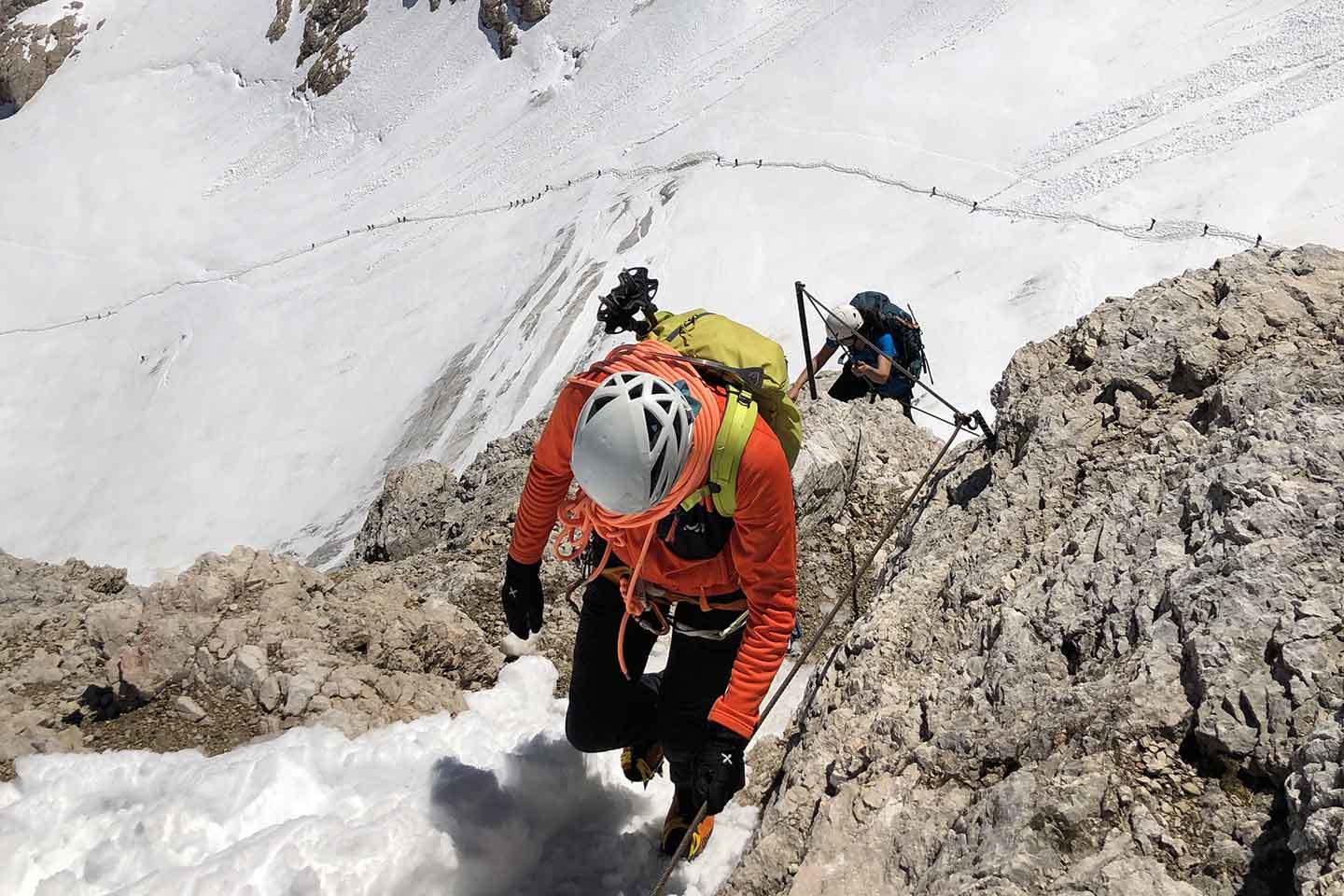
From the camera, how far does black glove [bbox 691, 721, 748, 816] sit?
472cm

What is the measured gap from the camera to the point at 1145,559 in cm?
453

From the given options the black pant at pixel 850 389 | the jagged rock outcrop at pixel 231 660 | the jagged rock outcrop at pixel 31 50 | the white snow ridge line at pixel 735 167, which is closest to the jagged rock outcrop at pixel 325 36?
the jagged rock outcrop at pixel 31 50

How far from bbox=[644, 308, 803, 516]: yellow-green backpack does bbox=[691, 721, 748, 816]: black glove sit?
108 cm

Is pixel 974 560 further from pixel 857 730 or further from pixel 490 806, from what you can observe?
pixel 490 806

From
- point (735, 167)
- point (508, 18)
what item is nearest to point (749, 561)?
point (735, 167)

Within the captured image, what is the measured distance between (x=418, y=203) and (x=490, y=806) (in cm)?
4649

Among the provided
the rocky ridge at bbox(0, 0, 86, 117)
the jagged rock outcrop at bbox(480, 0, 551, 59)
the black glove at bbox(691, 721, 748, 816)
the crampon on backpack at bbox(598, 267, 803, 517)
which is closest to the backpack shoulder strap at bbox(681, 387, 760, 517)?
the crampon on backpack at bbox(598, 267, 803, 517)

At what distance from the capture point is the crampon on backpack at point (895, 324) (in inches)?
408

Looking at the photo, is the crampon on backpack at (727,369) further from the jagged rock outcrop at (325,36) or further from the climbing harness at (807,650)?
the jagged rock outcrop at (325,36)

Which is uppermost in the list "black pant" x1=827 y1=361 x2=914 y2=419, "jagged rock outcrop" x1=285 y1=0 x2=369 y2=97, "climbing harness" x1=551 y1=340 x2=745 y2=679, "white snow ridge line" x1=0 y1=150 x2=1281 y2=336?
"jagged rock outcrop" x1=285 y1=0 x2=369 y2=97

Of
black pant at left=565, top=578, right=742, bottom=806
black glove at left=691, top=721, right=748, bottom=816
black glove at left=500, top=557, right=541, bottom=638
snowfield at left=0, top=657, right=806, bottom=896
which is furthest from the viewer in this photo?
black glove at left=500, top=557, right=541, bottom=638

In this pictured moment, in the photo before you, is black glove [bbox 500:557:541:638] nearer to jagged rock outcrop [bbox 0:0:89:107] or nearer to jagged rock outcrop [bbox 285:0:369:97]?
jagged rock outcrop [bbox 285:0:369:97]

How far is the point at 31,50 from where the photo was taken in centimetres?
7362

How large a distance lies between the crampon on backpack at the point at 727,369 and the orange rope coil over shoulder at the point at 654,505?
0.27 feet
